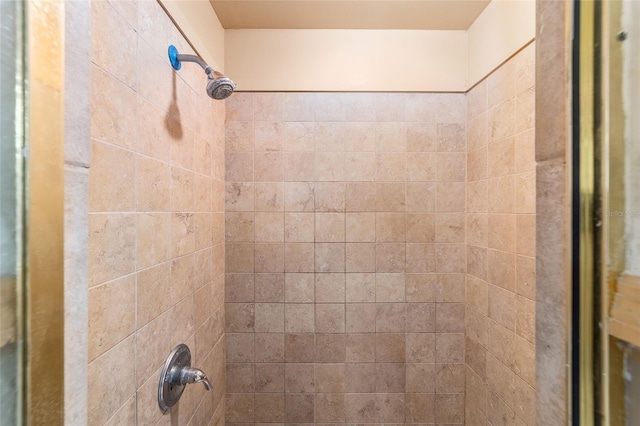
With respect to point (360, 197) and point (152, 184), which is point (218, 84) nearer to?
point (152, 184)

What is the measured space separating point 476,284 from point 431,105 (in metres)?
1.00

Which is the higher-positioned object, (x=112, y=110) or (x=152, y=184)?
(x=112, y=110)

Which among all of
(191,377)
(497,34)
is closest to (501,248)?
(497,34)

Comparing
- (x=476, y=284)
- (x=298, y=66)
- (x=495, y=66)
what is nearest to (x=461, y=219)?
(x=476, y=284)

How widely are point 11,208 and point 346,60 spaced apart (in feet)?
5.22

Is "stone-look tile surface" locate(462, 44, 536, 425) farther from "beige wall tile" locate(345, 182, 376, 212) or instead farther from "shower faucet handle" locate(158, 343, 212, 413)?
"shower faucet handle" locate(158, 343, 212, 413)

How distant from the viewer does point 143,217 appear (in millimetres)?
826

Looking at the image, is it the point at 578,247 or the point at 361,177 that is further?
the point at 361,177

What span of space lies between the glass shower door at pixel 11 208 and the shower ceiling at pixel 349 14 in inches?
53.5

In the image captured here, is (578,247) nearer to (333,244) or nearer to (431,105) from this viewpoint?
(333,244)

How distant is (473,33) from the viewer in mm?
1492

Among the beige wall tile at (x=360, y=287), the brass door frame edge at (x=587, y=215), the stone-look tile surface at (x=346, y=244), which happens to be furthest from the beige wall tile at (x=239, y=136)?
the brass door frame edge at (x=587, y=215)

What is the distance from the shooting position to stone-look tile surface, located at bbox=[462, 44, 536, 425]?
110 cm

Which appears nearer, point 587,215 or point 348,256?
point 587,215
